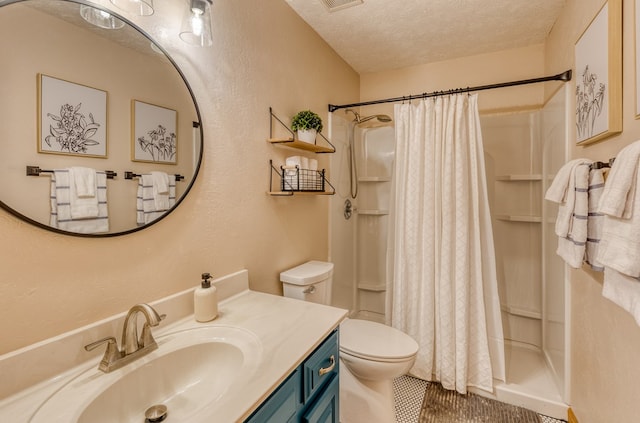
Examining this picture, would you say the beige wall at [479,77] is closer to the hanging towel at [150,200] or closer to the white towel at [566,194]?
the white towel at [566,194]

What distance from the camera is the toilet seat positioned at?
149 cm

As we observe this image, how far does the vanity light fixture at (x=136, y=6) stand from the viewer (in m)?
0.95

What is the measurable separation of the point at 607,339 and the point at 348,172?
1.87m

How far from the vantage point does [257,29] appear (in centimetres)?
154

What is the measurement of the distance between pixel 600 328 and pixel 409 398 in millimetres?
1112

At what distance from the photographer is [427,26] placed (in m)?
2.00

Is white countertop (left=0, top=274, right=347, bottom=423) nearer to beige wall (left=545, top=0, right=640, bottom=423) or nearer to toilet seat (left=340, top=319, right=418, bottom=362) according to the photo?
toilet seat (left=340, top=319, right=418, bottom=362)

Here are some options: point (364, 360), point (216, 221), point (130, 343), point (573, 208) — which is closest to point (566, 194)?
point (573, 208)

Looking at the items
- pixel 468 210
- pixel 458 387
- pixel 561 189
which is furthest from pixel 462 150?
pixel 458 387

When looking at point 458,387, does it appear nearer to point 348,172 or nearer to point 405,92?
point 348,172

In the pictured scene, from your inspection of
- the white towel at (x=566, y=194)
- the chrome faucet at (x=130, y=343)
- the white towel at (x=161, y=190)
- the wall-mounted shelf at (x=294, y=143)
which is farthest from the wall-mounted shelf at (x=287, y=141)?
the white towel at (x=566, y=194)

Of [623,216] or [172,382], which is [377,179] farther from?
[172,382]

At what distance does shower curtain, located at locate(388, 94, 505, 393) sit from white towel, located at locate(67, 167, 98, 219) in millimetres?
1722

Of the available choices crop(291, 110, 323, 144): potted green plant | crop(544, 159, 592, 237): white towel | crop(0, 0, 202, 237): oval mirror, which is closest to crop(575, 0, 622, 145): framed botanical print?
crop(544, 159, 592, 237): white towel
